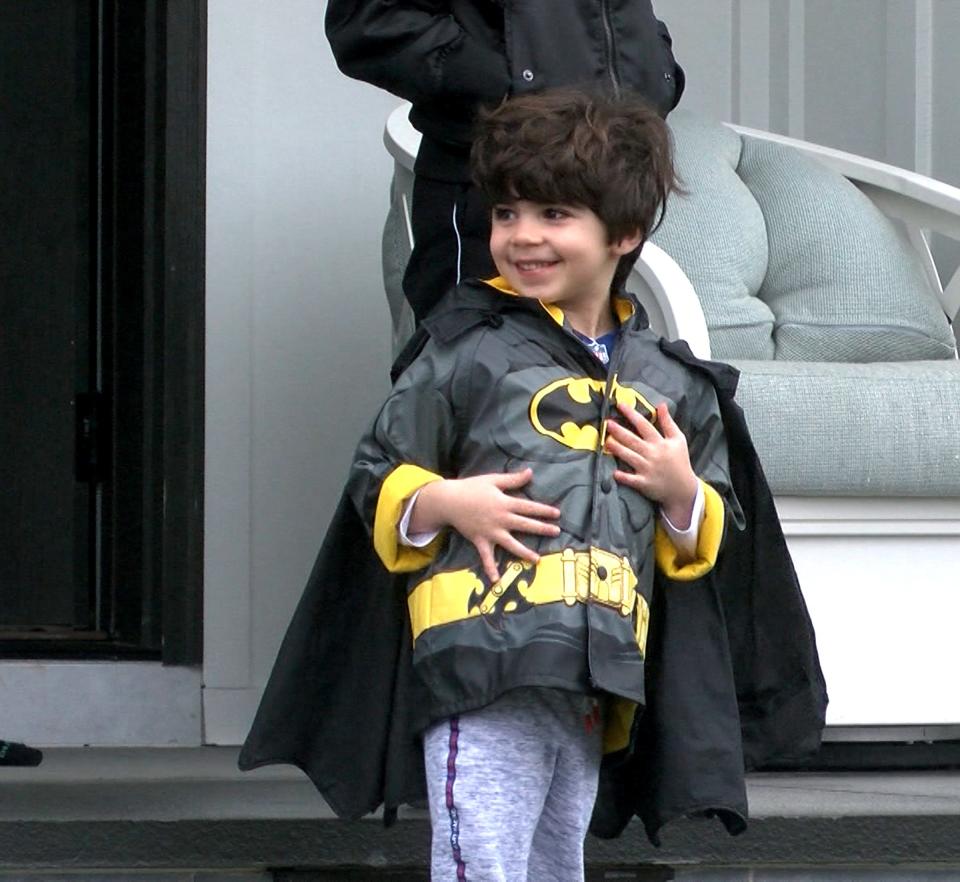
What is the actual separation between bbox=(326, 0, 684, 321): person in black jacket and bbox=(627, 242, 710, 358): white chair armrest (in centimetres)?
32

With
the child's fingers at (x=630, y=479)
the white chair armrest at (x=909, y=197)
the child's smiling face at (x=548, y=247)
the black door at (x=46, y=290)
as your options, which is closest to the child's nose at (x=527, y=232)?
the child's smiling face at (x=548, y=247)

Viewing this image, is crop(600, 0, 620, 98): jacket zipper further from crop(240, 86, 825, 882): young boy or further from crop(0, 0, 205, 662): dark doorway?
crop(0, 0, 205, 662): dark doorway

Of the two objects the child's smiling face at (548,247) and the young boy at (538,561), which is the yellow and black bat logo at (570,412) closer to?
the young boy at (538,561)

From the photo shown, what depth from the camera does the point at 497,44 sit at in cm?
225

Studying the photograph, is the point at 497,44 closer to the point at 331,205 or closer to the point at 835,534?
the point at 835,534

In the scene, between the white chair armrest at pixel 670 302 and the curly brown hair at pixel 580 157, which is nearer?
the curly brown hair at pixel 580 157

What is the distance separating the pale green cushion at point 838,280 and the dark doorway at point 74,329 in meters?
1.11

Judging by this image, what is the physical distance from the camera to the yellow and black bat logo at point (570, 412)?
1.82 metres

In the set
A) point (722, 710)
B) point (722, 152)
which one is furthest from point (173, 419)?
point (722, 710)

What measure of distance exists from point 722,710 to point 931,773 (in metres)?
0.98

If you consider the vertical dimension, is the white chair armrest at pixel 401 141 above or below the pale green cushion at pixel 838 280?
above

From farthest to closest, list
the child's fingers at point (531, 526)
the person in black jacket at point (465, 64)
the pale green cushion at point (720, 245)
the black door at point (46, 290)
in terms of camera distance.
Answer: the black door at point (46, 290)
the pale green cushion at point (720, 245)
the person in black jacket at point (465, 64)
the child's fingers at point (531, 526)

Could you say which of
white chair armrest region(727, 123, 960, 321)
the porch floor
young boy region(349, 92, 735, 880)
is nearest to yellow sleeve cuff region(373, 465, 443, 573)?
young boy region(349, 92, 735, 880)

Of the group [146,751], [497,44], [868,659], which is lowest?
[146,751]
